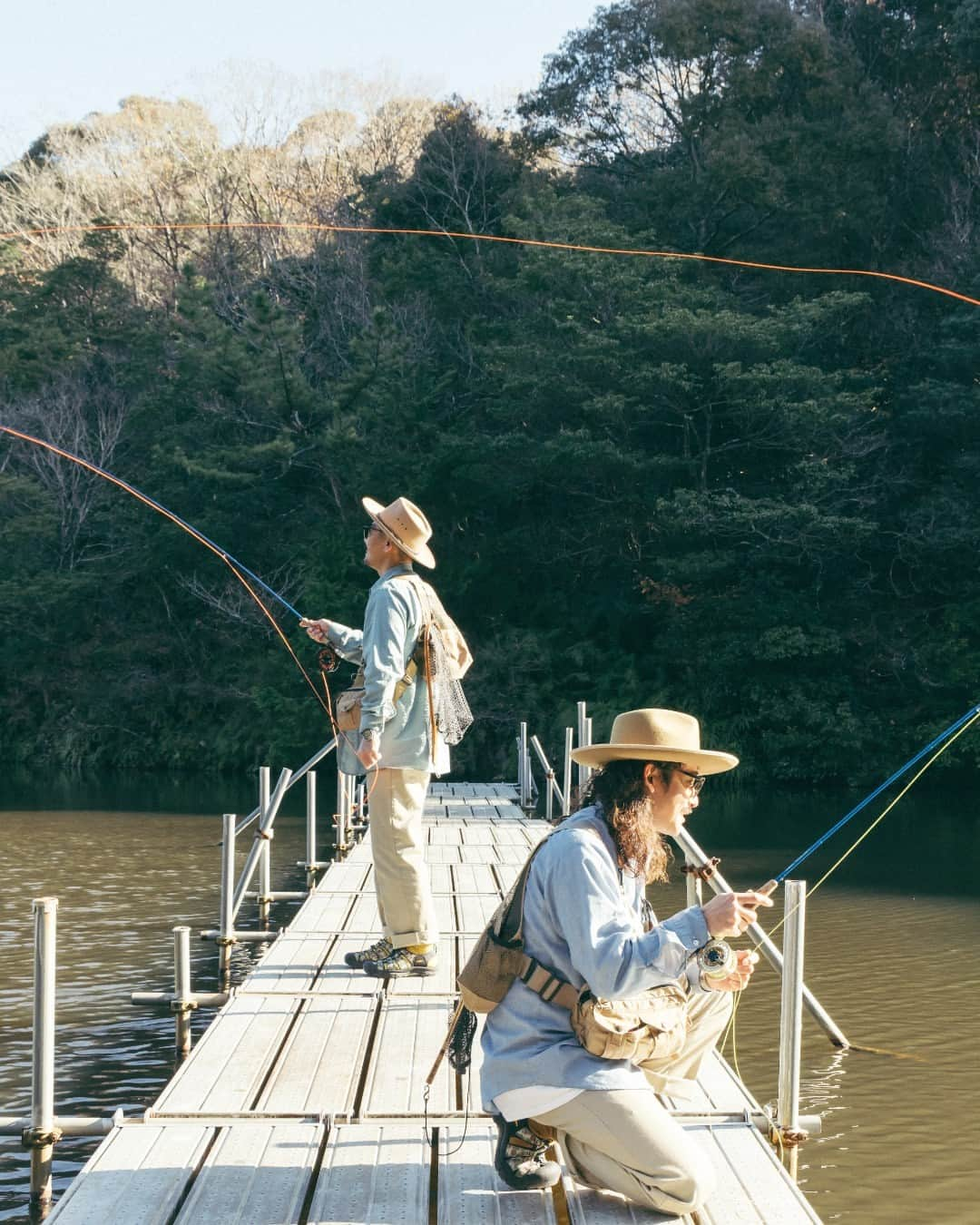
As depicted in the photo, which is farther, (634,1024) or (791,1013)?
(791,1013)

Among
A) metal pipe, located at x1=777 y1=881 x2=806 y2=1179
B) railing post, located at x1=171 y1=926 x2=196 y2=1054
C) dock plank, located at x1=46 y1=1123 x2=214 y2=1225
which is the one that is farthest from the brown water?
dock plank, located at x1=46 y1=1123 x2=214 y2=1225

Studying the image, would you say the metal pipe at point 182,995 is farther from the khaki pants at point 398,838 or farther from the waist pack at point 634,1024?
the waist pack at point 634,1024

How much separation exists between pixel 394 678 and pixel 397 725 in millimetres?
235

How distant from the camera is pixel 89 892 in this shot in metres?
12.5

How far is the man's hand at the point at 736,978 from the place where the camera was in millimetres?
3430

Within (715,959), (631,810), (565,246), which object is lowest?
(715,959)

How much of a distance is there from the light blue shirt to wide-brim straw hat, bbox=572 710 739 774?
2187 millimetres

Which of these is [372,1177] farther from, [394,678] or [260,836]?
[260,836]

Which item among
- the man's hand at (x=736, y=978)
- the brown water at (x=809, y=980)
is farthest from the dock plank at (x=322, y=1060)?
Answer: the man's hand at (x=736, y=978)

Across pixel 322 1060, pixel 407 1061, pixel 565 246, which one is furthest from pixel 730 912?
pixel 565 246

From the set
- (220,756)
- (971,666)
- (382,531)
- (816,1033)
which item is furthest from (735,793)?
(382,531)

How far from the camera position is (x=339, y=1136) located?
4230mm

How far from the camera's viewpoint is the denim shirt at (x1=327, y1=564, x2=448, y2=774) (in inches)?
223

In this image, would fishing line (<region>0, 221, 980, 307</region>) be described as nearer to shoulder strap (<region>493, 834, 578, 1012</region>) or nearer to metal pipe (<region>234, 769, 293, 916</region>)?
metal pipe (<region>234, 769, 293, 916</region>)
